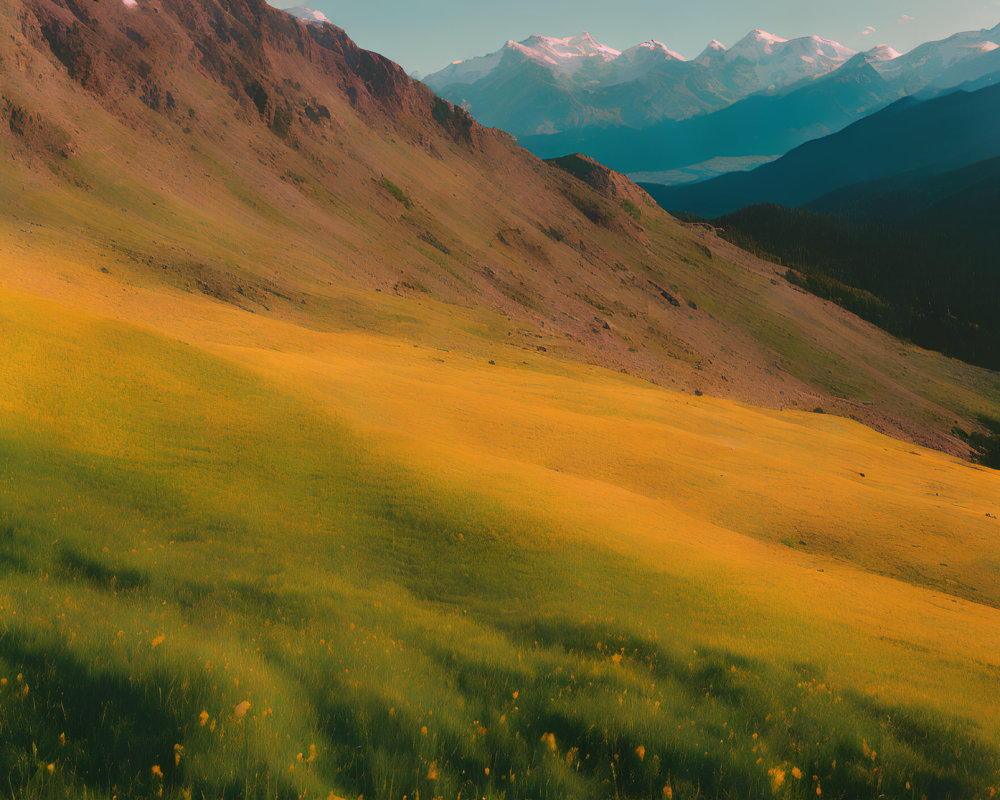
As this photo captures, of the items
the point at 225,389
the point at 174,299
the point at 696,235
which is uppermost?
the point at 696,235

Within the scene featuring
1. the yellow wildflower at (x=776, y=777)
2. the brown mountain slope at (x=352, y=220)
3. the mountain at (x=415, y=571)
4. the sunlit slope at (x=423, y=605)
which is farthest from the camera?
the brown mountain slope at (x=352, y=220)

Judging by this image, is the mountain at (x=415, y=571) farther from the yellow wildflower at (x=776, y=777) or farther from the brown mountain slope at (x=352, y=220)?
the brown mountain slope at (x=352, y=220)

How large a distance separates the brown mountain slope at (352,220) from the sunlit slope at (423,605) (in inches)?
1130

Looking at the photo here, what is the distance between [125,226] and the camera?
6262 centimetres

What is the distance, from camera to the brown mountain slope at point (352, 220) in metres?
65.1

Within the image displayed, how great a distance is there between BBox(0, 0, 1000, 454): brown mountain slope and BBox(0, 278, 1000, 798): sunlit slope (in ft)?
94.2

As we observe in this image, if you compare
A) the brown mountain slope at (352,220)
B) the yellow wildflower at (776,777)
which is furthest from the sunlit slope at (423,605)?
the brown mountain slope at (352,220)

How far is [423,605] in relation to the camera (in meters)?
13.4

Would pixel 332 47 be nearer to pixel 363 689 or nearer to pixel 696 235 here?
pixel 696 235

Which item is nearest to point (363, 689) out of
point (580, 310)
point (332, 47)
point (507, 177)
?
point (580, 310)

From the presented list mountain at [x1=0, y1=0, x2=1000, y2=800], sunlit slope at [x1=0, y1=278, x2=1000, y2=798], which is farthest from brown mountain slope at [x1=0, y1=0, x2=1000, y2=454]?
sunlit slope at [x1=0, y1=278, x2=1000, y2=798]

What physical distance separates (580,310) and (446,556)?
9359 cm

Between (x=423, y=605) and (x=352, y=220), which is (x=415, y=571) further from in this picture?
(x=352, y=220)

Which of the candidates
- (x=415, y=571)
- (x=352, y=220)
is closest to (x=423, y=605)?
(x=415, y=571)
